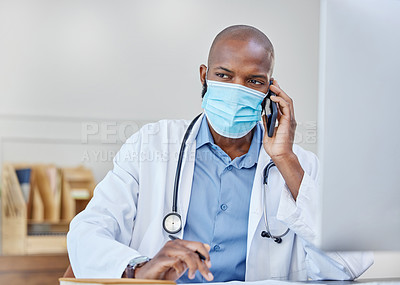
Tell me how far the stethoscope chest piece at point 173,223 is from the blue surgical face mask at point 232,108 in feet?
1.10

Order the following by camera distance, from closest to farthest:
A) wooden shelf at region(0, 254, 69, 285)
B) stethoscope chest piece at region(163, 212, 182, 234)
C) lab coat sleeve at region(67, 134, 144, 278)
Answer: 1. lab coat sleeve at region(67, 134, 144, 278)
2. stethoscope chest piece at region(163, 212, 182, 234)
3. wooden shelf at region(0, 254, 69, 285)

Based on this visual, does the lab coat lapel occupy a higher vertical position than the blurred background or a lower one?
lower

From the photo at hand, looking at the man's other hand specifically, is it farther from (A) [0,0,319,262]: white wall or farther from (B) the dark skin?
(A) [0,0,319,262]: white wall

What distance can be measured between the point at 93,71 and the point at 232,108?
1.35 m

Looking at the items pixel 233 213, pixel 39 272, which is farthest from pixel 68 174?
pixel 233 213

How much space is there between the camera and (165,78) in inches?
106

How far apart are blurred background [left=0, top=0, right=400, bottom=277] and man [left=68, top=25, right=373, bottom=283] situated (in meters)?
1.12

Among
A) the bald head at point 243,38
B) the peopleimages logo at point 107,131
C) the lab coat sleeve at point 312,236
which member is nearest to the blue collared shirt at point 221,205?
the lab coat sleeve at point 312,236

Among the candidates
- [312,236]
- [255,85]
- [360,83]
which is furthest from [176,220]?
[360,83]

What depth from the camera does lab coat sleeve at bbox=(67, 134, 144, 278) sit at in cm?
109

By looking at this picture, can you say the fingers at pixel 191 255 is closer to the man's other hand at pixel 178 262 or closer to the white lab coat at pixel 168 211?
the man's other hand at pixel 178 262

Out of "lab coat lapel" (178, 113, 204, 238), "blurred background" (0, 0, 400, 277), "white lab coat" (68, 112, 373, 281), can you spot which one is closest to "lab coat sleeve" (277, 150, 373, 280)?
"white lab coat" (68, 112, 373, 281)

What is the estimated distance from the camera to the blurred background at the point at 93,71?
2570 mm

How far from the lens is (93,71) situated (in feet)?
8.61
